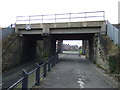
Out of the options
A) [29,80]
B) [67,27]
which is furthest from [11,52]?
[29,80]

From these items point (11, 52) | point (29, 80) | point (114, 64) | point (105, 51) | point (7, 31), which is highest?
point (7, 31)

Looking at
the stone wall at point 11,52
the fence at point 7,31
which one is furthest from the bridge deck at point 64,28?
the stone wall at point 11,52

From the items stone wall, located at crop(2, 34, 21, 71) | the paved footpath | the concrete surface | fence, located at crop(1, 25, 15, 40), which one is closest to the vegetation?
the paved footpath

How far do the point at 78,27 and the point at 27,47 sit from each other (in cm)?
1079

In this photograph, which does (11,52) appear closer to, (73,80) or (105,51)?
(105,51)

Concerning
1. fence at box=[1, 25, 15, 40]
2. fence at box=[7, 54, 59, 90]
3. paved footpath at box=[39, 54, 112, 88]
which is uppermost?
fence at box=[1, 25, 15, 40]

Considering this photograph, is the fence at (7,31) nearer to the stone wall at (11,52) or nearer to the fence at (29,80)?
the stone wall at (11,52)

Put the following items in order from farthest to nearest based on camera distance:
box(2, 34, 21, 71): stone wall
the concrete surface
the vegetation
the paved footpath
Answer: the concrete surface
box(2, 34, 21, 71): stone wall
the vegetation
the paved footpath

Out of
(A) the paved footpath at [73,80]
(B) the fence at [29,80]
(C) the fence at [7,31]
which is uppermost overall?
(C) the fence at [7,31]

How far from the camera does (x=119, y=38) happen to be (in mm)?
13156

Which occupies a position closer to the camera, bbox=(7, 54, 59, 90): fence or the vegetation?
bbox=(7, 54, 59, 90): fence

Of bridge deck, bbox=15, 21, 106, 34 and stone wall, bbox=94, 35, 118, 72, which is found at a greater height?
bridge deck, bbox=15, 21, 106, 34

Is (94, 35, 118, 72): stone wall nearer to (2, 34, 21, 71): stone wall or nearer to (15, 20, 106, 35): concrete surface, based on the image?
(15, 20, 106, 35): concrete surface

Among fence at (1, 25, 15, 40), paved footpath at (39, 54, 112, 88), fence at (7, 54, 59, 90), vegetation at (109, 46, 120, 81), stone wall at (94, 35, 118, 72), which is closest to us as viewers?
fence at (7, 54, 59, 90)
